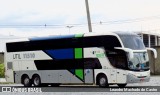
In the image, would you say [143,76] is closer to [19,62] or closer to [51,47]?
[51,47]

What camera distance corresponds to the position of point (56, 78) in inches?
1092

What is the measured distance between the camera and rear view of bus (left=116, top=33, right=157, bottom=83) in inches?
959

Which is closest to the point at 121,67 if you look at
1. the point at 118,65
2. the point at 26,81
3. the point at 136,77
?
the point at 118,65

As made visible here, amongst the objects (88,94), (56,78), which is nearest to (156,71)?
(56,78)

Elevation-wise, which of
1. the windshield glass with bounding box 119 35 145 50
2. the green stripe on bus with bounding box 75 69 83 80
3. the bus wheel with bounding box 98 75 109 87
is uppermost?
the windshield glass with bounding box 119 35 145 50

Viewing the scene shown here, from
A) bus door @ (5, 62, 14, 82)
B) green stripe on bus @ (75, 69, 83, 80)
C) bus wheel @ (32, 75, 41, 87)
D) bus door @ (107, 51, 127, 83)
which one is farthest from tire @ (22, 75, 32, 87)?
bus door @ (107, 51, 127, 83)

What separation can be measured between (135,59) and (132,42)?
1.05 m

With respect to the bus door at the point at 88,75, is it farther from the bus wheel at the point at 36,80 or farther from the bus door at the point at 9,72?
the bus door at the point at 9,72

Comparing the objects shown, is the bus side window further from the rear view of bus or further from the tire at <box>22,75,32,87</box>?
the tire at <box>22,75,32,87</box>

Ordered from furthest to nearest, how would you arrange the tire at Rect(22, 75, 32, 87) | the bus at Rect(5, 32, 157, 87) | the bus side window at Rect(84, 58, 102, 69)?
the tire at Rect(22, 75, 32, 87)
the bus side window at Rect(84, 58, 102, 69)
the bus at Rect(5, 32, 157, 87)

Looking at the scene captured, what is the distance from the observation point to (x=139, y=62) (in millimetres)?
24766

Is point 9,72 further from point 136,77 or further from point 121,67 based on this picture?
point 136,77

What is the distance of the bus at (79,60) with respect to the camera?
24.5m

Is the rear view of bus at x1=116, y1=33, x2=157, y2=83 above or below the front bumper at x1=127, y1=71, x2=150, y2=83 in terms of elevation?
above
